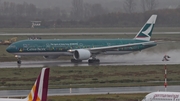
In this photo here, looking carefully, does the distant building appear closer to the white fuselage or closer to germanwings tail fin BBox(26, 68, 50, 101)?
the white fuselage

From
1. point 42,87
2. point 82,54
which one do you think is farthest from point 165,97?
point 82,54

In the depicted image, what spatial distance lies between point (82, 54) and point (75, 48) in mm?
2272

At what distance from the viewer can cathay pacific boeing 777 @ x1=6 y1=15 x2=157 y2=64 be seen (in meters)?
65.3

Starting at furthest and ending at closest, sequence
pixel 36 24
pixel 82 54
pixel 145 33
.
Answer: pixel 36 24
pixel 145 33
pixel 82 54

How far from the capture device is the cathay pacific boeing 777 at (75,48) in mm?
65312

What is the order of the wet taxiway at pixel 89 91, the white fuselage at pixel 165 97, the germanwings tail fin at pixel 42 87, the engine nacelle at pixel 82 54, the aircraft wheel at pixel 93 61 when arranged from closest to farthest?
1. the germanwings tail fin at pixel 42 87
2. the white fuselage at pixel 165 97
3. the wet taxiway at pixel 89 91
4. the engine nacelle at pixel 82 54
5. the aircraft wheel at pixel 93 61

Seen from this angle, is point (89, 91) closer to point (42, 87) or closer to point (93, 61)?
point (42, 87)

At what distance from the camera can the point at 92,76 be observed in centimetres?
5019

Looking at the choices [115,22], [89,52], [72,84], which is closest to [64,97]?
[72,84]

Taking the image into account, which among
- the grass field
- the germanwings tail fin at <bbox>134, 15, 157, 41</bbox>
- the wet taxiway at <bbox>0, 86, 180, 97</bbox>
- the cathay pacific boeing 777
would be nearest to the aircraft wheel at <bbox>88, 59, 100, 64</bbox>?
the cathay pacific boeing 777

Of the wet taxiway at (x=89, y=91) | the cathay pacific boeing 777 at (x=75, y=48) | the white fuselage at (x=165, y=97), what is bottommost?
the white fuselage at (x=165, y=97)

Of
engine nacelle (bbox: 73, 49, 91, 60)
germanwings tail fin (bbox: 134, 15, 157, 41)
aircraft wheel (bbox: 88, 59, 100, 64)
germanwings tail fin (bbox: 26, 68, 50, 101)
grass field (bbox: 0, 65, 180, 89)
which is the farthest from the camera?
germanwings tail fin (bbox: 134, 15, 157, 41)

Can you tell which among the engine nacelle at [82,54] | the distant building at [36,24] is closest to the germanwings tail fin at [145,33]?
Result: the engine nacelle at [82,54]

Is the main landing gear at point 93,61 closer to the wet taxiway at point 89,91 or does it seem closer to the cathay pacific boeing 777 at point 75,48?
the cathay pacific boeing 777 at point 75,48
